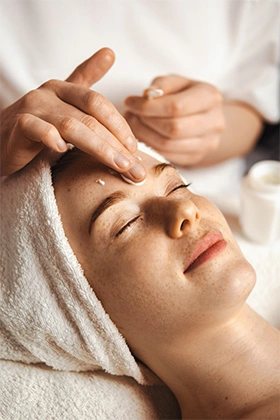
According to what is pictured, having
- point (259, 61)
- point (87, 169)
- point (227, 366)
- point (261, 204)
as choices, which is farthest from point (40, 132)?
point (259, 61)

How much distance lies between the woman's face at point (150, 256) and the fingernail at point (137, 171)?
0.03 meters

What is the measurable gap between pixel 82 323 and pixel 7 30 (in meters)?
0.78

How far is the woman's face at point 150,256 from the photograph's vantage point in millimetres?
874

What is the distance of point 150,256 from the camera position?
88cm

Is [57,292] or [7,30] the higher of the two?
[7,30]

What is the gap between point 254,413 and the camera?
35.5 inches

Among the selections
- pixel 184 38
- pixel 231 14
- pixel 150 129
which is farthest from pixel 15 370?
pixel 231 14

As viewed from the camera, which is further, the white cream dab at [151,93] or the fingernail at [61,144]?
the white cream dab at [151,93]

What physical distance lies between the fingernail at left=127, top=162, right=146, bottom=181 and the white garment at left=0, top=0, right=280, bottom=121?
1.95ft

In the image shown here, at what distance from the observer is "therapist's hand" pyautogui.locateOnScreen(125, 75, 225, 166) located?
1264mm

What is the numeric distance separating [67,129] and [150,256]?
0.25 metres

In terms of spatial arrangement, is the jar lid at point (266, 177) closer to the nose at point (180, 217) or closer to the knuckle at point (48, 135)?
the nose at point (180, 217)

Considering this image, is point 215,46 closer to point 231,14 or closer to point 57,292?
point 231,14

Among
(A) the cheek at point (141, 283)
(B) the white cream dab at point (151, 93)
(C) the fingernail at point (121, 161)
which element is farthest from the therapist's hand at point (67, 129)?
(B) the white cream dab at point (151, 93)
